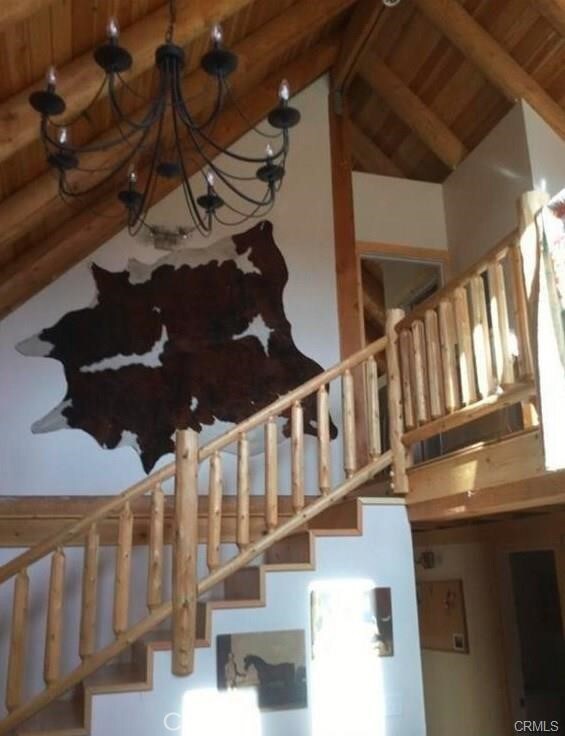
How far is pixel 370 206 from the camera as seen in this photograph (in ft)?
21.3

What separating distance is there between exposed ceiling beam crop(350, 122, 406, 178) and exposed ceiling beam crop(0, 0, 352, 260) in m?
1.59

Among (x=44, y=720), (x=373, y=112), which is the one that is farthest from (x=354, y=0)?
(x=44, y=720)

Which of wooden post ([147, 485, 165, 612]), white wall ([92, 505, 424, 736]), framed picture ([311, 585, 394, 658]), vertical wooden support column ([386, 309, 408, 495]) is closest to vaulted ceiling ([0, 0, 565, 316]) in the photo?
wooden post ([147, 485, 165, 612])

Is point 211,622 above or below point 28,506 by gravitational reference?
below

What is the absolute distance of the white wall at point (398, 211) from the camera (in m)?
6.43

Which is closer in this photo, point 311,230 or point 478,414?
point 478,414

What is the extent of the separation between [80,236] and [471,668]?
16.4 feet

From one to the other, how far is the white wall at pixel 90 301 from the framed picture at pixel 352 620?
1914 mm

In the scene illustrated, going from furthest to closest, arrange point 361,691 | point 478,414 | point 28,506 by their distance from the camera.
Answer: point 28,506 < point 361,691 < point 478,414

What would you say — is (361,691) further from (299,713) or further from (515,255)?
(515,255)

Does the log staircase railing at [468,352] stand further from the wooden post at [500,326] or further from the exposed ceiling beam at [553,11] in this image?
the exposed ceiling beam at [553,11]

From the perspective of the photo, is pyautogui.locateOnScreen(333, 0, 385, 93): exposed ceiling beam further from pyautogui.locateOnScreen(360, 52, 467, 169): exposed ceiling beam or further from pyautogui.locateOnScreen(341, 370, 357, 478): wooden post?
pyautogui.locateOnScreen(341, 370, 357, 478): wooden post

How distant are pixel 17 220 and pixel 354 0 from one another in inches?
128

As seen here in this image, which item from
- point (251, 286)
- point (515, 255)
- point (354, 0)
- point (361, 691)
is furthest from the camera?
point (251, 286)
